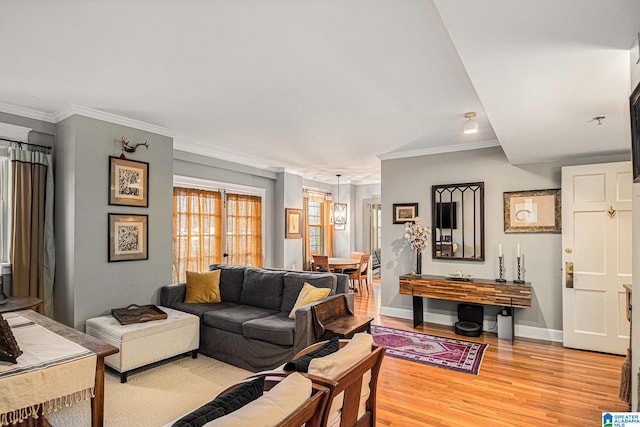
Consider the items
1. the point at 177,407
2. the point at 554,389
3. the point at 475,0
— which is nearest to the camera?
the point at 475,0

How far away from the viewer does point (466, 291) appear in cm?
434

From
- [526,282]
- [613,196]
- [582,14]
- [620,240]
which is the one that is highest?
[582,14]

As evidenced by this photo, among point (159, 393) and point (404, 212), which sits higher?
point (404, 212)

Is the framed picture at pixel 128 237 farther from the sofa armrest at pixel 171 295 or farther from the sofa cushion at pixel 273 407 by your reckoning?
the sofa cushion at pixel 273 407

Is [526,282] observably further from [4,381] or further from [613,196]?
[4,381]

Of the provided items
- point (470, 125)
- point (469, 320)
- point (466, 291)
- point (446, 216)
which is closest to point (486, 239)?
point (446, 216)

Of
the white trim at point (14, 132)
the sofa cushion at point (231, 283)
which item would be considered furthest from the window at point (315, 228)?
the white trim at point (14, 132)

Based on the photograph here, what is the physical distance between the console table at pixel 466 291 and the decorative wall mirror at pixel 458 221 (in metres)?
0.42

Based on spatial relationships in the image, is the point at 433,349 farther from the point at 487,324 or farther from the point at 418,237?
the point at 418,237

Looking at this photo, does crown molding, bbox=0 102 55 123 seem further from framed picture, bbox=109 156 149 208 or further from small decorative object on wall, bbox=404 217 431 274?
small decorative object on wall, bbox=404 217 431 274

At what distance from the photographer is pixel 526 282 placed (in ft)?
14.4

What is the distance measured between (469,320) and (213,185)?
4.33 meters

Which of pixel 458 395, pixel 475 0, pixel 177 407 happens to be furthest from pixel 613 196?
pixel 177 407

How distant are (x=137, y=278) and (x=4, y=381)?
→ 8.01 feet
